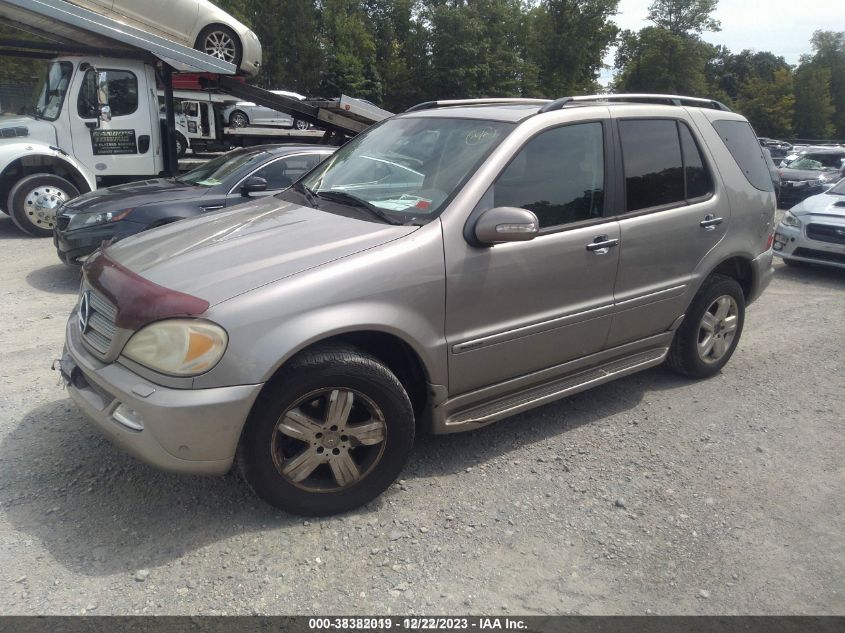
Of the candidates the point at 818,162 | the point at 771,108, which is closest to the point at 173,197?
the point at 818,162

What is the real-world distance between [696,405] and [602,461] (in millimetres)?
1163

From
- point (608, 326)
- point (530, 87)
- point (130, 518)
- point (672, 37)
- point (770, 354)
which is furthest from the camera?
point (672, 37)

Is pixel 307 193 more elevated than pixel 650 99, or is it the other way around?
pixel 650 99

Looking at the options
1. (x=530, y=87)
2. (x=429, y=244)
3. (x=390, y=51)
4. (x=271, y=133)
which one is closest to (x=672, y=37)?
(x=530, y=87)

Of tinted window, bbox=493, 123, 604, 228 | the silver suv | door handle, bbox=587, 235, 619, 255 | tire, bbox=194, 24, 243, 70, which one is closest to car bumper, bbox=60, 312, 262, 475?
the silver suv

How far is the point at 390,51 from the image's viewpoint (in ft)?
162

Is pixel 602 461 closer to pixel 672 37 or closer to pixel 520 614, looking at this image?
pixel 520 614

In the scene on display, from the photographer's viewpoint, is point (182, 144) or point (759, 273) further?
point (182, 144)

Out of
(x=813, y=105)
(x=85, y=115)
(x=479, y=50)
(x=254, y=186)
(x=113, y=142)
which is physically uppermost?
(x=479, y=50)

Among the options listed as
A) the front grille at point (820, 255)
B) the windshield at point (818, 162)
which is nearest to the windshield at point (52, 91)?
the front grille at point (820, 255)

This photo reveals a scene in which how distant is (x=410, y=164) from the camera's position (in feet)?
12.5

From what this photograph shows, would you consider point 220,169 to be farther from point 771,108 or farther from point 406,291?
point 771,108

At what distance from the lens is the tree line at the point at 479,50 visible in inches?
1674

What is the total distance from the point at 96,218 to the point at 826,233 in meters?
8.68
